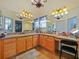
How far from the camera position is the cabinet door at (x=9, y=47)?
147 inches

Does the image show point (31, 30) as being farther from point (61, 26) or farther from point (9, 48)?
point (9, 48)

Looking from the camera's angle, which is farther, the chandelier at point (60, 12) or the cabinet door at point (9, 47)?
the chandelier at point (60, 12)

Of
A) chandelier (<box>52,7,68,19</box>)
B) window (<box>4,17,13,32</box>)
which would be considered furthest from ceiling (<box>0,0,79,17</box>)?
window (<box>4,17,13,32</box>)

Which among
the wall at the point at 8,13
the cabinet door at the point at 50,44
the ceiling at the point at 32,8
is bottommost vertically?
the cabinet door at the point at 50,44

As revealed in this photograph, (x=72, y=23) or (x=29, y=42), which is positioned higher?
(x=72, y=23)

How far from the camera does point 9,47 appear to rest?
3.95 m

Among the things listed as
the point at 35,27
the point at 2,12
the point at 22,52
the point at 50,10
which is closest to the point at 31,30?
the point at 35,27

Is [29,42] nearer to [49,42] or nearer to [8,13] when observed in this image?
[49,42]

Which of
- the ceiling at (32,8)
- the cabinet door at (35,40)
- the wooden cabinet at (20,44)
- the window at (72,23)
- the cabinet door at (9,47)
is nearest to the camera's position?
the cabinet door at (9,47)

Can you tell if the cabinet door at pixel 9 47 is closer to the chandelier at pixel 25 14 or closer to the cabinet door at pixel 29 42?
the cabinet door at pixel 29 42

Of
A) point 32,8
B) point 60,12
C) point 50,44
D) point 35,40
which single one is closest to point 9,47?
point 50,44

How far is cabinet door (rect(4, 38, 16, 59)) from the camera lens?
3.73 meters

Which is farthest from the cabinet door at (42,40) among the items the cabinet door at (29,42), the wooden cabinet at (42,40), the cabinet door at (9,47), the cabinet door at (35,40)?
the cabinet door at (9,47)

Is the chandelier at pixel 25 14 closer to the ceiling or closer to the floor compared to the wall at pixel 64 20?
closer to the ceiling
